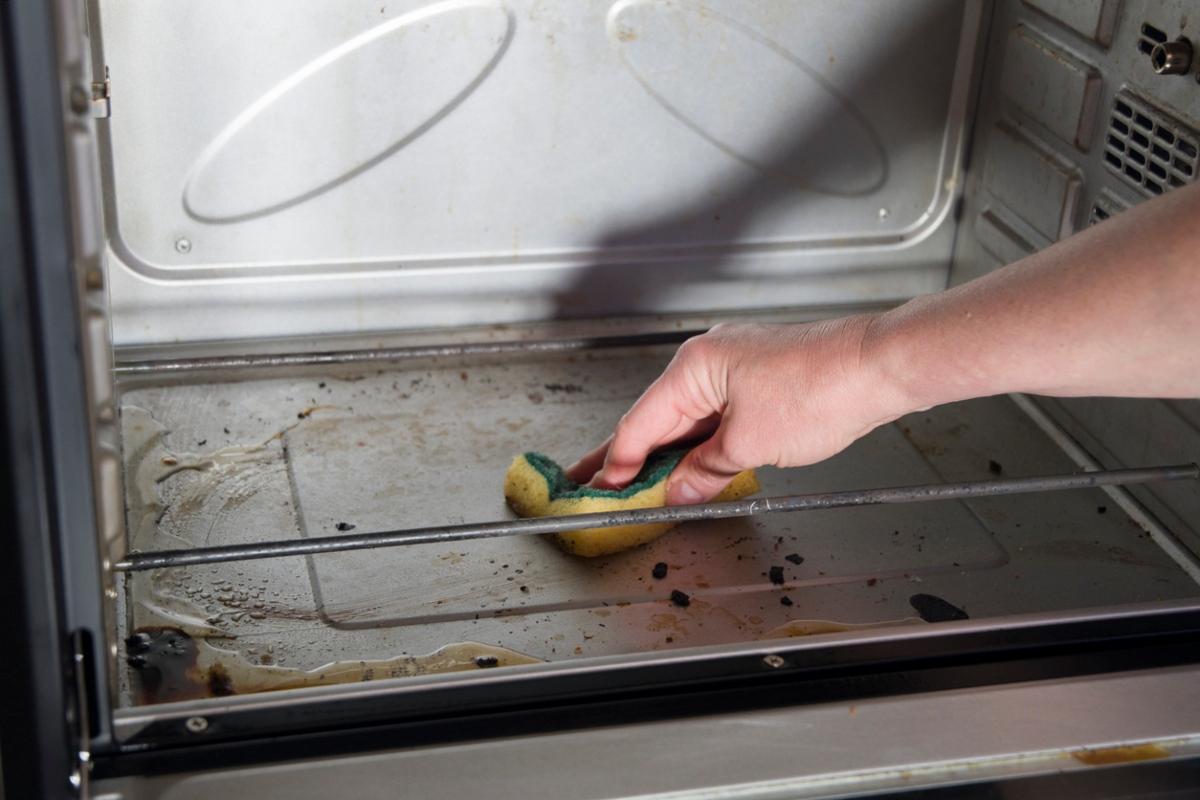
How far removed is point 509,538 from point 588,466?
0.12 meters

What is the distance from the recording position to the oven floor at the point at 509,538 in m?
1.32

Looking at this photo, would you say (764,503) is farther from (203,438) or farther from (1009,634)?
(203,438)

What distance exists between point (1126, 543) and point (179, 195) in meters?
1.20

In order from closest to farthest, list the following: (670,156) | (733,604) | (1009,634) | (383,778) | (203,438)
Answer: (383,778), (1009,634), (733,604), (203,438), (670,156)

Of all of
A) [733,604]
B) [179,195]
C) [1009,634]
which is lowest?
[733,604]

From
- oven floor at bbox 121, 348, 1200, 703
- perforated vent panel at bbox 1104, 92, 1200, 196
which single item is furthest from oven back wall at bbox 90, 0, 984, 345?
perforated vent panel at bbox 1104, 92, 1200, 196

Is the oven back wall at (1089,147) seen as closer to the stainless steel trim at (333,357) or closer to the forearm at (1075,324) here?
the forearm at (1075,324)

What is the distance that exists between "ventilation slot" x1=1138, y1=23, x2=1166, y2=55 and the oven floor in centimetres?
51

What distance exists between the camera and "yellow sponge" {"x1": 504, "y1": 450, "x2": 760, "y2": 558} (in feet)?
4.47

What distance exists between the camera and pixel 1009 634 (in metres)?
1.10

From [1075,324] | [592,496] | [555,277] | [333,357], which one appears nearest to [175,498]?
[333,357]

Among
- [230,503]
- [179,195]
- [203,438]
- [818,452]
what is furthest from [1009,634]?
[179,195]

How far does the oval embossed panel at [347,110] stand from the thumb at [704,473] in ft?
1.98

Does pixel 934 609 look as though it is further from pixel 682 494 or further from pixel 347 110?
pixel 347 110
